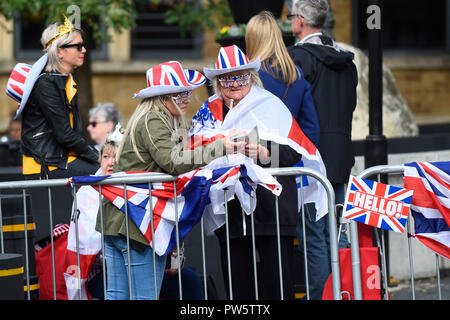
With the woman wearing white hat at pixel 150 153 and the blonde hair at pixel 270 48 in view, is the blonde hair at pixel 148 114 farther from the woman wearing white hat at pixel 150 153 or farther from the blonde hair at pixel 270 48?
the blonde hair at pixel 270 48

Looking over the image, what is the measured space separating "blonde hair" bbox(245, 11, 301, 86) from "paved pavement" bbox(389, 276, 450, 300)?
245 centimetres

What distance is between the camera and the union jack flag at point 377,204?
5090mm

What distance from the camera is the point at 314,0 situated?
20.5ft

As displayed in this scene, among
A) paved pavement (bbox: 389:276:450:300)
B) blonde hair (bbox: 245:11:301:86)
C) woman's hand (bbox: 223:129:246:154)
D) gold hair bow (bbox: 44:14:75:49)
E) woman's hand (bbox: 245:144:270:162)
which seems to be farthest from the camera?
paved pavement (bbox: 389:276:450:300)

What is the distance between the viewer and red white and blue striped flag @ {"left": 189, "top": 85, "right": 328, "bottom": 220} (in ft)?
17.1

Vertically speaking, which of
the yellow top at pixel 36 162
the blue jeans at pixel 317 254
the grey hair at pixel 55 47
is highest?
the grey hair at pixel 55 47

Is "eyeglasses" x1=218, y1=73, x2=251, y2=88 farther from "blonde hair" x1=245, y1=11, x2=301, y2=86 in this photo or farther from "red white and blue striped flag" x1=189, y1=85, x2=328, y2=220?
"blonde hair" x1=245, y1=11, x2=301, y2=86

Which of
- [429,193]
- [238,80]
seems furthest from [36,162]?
[429,193]

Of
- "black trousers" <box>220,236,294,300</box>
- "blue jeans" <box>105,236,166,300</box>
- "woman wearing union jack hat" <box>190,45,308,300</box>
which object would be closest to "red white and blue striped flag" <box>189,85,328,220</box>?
"woman wearing union jack hat" <box>190,45,308,300</box>

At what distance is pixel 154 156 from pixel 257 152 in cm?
57

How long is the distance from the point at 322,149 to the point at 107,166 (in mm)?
1416

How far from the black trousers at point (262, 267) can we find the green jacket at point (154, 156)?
21.0 inches

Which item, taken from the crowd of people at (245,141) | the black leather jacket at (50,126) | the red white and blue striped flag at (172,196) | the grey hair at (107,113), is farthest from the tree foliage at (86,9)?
the red white and blue striped flag at (172,196)
